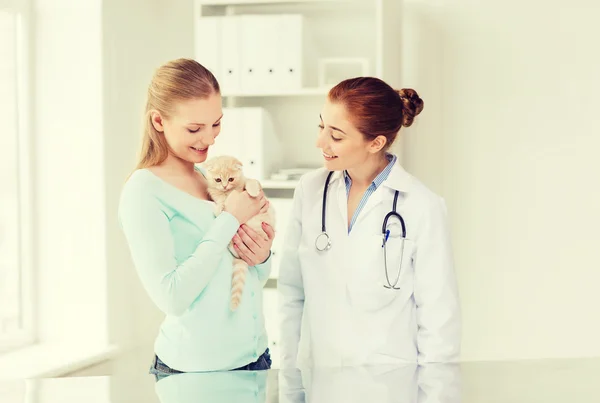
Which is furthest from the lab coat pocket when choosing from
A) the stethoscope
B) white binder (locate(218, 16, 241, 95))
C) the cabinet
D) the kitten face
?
white binder (locate(218, 16, 241, 95))

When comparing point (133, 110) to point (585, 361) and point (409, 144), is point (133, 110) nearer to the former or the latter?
point (409, 144)

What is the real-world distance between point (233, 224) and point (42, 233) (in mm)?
1970

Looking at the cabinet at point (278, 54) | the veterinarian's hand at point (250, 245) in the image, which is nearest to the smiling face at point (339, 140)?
the veterinarian's hand at point (250, 245)

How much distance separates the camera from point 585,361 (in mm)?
1124

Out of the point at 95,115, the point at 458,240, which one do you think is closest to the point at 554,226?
the point at 458,240

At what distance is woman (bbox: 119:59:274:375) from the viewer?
159 centimetres

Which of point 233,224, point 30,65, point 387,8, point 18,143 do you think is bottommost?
point 233,224

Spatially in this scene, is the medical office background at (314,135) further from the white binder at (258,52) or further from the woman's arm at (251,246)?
the woman's arm at (251,246)

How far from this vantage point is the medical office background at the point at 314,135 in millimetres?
3287

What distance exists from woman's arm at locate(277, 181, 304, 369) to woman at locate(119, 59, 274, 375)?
0.27 meters

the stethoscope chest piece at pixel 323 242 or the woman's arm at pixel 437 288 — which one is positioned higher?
the stethoscope chest piece at pixel 323 242

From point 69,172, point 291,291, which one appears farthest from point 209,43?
point 291,291

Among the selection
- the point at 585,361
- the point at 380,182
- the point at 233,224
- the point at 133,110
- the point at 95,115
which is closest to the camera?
the point at 585,361

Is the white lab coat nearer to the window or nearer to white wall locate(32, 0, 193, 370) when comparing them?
white wall locate(32, 0, 193, 370)
